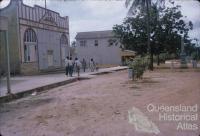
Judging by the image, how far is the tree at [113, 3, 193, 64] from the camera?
3775cm

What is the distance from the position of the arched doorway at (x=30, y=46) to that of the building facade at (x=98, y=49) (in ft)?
74.6

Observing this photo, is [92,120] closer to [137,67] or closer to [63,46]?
[137,67]

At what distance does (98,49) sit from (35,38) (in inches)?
947

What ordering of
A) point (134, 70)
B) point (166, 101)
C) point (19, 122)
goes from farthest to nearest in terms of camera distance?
point (134, 70), point (166, 101), point (19, 122)

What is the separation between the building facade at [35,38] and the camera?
29609 mm

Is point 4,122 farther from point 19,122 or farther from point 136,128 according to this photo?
point 136,128

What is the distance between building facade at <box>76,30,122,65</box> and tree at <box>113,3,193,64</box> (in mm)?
14837

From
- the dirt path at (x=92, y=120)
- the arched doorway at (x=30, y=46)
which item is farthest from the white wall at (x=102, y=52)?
the dirt path at (x=92, y=120)

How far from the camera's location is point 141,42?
38938mm

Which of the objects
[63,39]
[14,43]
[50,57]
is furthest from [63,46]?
[14,43]

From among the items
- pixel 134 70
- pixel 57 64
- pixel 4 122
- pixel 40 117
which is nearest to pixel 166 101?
pixel 40 117

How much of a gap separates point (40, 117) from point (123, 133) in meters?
3.04

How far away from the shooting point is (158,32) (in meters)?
38.0

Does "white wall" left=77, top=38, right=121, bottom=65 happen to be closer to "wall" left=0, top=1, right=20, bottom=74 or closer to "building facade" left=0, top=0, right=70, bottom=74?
"building facade" left=0, top=0, right=70, bottom=74
